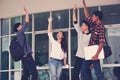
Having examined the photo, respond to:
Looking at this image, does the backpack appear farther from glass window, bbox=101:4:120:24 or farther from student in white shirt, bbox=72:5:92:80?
glass window, bbox=101:4:120:24

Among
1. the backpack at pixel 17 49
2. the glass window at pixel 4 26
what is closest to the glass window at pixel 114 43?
the backpack at pixel 17 49

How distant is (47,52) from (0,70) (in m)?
2.21

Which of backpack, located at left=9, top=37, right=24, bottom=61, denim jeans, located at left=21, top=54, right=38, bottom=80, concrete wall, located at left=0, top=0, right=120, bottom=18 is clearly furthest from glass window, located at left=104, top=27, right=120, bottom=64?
backpack, located at left=9, top=37, right=24, bottom=61

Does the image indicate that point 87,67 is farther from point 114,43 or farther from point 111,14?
point 111,14

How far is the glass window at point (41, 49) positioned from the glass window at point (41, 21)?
0.87 ft

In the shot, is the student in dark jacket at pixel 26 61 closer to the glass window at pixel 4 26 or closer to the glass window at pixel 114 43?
the glass window at pixel 114 43

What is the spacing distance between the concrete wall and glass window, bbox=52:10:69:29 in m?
0.18

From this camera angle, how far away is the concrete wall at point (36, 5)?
1081 centimetres

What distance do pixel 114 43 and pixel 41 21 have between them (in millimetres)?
2682

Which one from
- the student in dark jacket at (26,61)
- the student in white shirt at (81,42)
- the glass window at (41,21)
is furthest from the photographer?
the glass window at (41,21)

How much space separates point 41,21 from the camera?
1182cm

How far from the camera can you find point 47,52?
11.6 m

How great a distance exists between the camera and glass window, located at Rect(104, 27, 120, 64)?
10.4 metres

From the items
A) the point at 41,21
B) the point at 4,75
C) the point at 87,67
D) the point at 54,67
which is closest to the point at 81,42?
the point at 87,67
